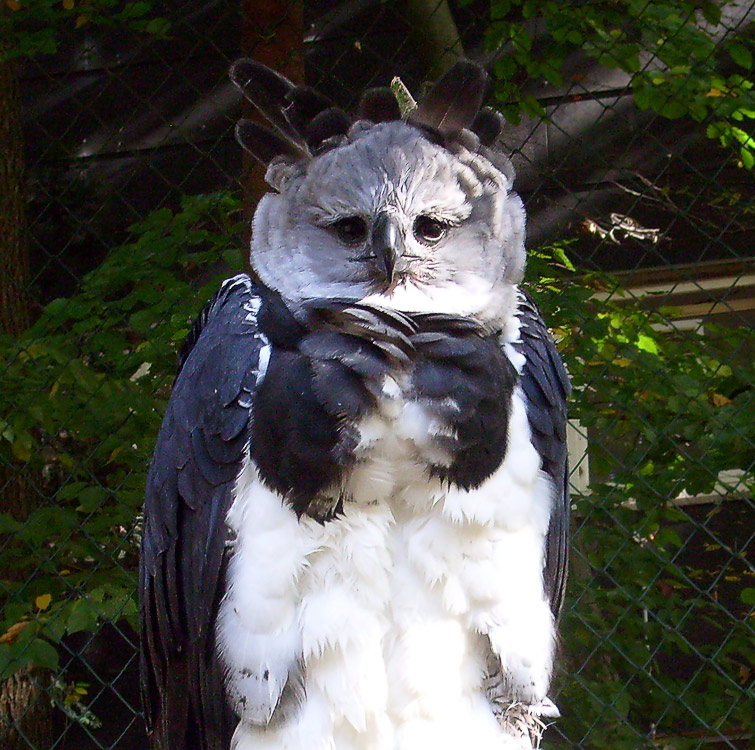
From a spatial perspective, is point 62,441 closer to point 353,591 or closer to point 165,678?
point 165,678

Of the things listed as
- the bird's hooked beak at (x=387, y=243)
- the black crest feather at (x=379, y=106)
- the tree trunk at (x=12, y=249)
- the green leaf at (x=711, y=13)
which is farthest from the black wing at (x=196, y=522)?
the green leaf at (x=711, y=13)

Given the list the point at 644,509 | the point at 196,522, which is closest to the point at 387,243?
the point at 196,522

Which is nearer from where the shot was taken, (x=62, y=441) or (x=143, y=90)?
(x=62, y=441)

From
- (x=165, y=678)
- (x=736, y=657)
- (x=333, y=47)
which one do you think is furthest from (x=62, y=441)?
(x=736, y=657)

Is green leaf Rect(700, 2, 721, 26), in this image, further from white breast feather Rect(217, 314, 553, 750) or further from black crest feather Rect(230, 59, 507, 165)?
white breast feather Rect(217, 314, 553, 750)

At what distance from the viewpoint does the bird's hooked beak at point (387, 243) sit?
1.62 metres

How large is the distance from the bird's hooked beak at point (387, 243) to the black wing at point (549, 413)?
259mm

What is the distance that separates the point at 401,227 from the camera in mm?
1653

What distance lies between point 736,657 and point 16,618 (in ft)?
5.71

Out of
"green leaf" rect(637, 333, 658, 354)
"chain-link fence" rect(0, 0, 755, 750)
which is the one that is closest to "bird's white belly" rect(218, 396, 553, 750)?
"chain-link fence" rect(0, 0, 755, 750)

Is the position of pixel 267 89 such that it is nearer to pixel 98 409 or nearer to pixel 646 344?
pixel 98 409

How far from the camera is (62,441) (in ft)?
8.97

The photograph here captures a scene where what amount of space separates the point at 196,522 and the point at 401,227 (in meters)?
0.56

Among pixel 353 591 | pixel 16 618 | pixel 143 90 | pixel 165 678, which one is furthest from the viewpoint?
pixel 143 90
